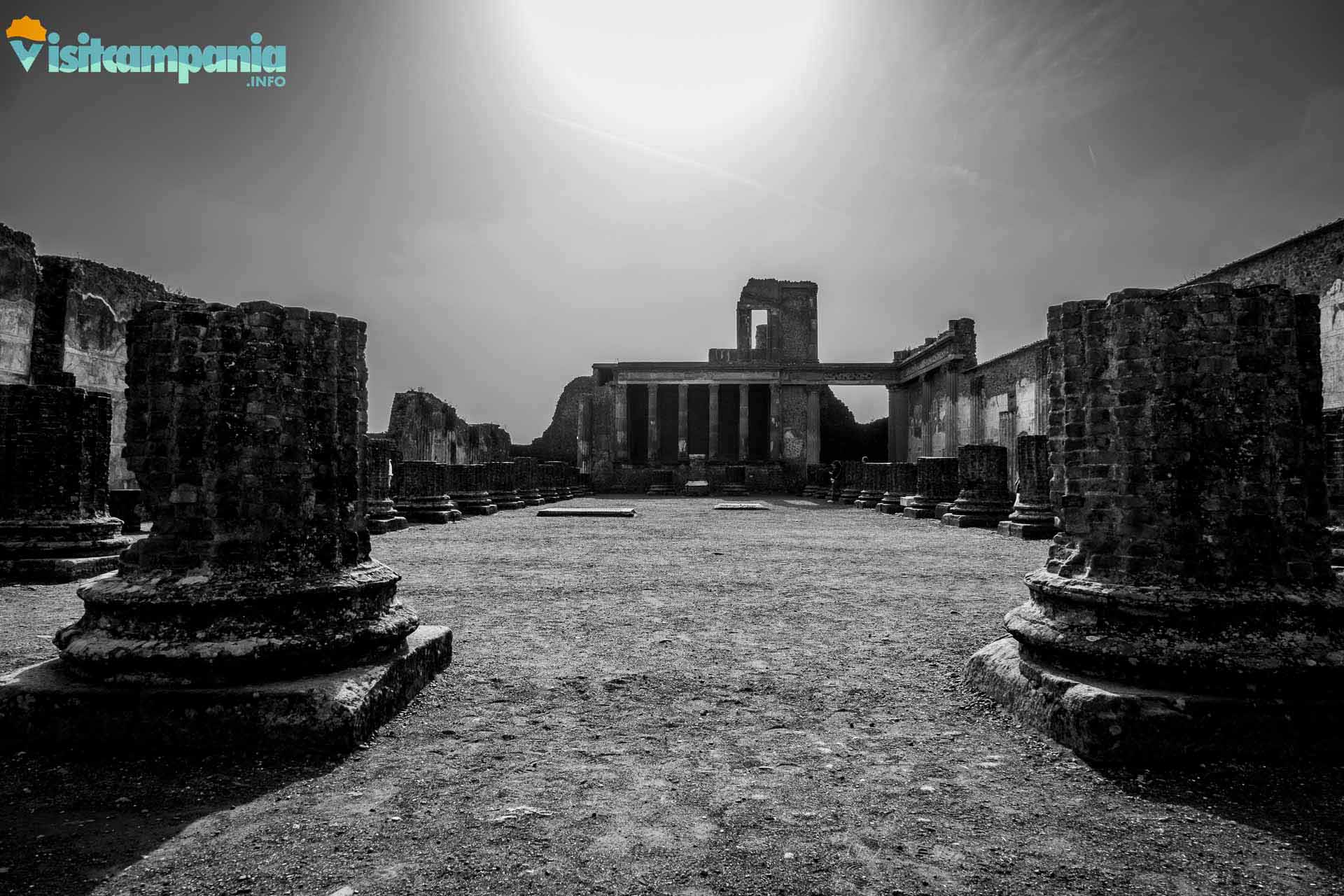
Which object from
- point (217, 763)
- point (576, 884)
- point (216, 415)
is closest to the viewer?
point (576, 884)

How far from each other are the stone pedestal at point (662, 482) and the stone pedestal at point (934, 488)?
49.6 ft

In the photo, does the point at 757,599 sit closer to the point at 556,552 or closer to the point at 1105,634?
the point at 1105,634

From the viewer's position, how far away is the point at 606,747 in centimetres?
240

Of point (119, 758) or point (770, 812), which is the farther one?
point (119, 758)

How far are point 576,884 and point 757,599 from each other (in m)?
3.42

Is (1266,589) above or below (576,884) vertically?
above

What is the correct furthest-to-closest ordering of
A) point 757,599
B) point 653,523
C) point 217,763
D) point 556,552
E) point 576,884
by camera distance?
point 653,523 < point 556,552 < point 757,599 < point 217,763 < point 576,884

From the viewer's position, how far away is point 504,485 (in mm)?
18078

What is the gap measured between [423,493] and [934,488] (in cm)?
977

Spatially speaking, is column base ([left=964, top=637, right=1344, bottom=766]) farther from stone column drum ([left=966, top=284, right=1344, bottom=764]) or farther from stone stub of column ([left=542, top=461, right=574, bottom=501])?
stone stub of column ([left=542, top=461, right=574, bottom=501])

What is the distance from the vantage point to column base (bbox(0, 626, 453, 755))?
238cm

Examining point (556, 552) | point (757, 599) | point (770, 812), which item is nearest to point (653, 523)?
point (556, 552)

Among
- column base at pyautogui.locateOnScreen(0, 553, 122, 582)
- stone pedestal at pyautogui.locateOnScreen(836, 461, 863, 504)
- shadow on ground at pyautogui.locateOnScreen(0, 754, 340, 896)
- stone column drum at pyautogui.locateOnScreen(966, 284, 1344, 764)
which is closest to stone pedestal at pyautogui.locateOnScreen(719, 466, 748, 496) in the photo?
stone pedestal at pyautogui.locateOnScreen(836, 461, 863, 504)

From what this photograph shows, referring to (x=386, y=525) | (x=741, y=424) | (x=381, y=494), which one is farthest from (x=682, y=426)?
(x=386, y=525)
